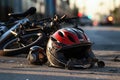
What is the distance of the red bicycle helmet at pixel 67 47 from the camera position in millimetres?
10367

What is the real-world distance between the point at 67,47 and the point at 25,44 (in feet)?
8.99

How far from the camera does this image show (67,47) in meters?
10.3

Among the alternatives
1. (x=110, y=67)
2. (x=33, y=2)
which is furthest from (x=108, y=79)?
(x=33, y=2)

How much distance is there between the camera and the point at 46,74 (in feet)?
31.4

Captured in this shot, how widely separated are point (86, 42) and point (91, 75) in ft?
3.84

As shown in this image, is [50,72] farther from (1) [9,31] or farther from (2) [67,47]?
(1) [9,31]

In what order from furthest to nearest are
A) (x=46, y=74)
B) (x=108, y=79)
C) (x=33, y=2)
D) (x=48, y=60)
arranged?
(x=33, y=2)
(x=48, y=60)
(x=46, y=74)
(x=108, y=79)

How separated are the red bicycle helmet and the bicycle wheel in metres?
1.83

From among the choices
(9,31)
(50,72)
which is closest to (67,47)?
(50,72)

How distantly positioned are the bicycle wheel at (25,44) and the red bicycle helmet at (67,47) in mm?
1828

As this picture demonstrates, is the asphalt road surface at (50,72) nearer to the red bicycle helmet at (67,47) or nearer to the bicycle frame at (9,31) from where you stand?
the red bicycle helmet at (67,47)

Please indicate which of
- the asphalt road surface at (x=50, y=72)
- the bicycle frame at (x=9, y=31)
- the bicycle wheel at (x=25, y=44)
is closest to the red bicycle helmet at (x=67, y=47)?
the asphalt road surface at (x=50, y=72)

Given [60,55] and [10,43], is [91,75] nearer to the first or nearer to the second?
[60,55]

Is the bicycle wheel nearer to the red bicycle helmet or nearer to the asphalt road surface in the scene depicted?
the asphalt road surface
